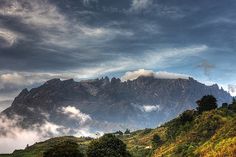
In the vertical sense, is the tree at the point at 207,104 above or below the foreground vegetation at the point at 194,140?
above

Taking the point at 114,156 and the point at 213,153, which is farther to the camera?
the point at 114,156

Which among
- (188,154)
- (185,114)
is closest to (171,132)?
(185,114)

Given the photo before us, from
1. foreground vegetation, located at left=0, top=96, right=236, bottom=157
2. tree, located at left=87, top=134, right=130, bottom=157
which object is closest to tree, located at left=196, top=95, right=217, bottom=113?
foreground vegetation, located at left=0, top=96, right=236, bottom=157

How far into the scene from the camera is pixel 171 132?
550ft

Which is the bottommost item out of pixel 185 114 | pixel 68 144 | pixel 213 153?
pixel 213 153

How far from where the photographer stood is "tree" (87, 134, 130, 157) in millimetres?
106625

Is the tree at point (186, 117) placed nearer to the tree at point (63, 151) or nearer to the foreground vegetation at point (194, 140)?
the foreground vegetation at point (194, 140)

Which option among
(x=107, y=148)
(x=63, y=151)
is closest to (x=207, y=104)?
(x=107, y=148)

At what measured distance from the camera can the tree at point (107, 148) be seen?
106625mm

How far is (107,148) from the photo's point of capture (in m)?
108

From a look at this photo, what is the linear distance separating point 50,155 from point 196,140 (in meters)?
49.1

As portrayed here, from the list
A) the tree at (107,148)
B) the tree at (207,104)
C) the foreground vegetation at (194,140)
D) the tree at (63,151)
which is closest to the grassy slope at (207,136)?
the foreground vegetation at (194,140)

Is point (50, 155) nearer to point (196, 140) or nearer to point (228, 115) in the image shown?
point (196, 140)

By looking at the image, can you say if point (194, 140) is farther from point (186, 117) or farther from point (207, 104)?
point (207, 104)
